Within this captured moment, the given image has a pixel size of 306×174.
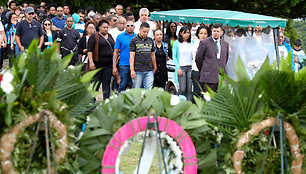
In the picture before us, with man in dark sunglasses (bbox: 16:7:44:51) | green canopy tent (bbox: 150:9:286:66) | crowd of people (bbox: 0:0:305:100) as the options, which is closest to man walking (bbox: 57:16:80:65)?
crowd of people (bbox: 0:0:305:100)

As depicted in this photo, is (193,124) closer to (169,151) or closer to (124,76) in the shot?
(169,151)

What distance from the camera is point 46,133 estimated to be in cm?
468

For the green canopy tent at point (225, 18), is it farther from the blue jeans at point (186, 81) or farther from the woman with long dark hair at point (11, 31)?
the woman with long dark hair at point (11, 31)

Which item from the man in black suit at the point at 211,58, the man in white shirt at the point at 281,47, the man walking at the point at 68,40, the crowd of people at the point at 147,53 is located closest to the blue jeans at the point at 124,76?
the crowd of people at the point at 147,53

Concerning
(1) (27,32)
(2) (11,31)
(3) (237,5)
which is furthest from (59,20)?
(3) (237,5)

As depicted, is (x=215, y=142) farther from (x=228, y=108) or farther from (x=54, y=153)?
(x=54, y=153)

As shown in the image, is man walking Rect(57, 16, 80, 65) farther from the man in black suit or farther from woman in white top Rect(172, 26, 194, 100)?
Result: the man in black suit

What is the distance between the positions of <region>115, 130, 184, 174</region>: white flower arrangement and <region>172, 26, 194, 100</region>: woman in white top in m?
5.15

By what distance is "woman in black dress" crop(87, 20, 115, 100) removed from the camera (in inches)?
398

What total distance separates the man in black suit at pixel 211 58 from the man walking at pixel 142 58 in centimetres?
97

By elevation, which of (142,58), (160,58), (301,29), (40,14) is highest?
(40,14)

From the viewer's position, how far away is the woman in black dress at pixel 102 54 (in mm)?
10109

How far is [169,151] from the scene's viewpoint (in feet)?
17.0

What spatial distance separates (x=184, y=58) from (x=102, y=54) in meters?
1.53
